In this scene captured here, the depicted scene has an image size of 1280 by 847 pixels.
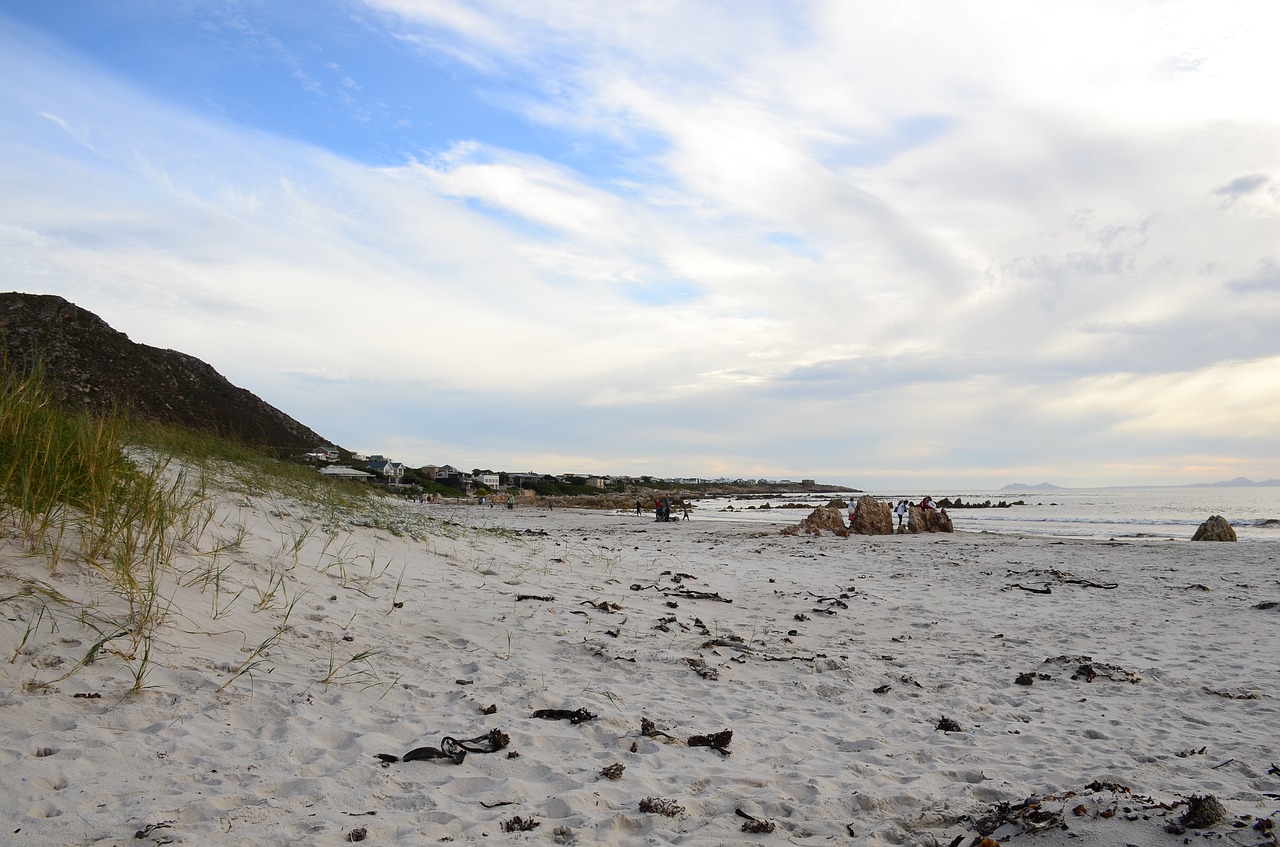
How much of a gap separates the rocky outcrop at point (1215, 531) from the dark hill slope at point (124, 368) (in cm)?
2359

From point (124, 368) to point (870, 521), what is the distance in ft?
73.8

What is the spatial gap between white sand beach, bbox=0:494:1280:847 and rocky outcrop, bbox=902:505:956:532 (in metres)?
13.1

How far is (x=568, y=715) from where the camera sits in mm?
4141

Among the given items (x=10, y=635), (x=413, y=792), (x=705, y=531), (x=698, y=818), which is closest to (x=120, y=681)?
(x=10, y=635)

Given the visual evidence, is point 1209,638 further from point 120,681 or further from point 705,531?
point 705,531

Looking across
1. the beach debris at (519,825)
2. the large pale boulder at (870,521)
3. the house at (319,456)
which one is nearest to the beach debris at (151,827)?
the beach debris at (519,825)

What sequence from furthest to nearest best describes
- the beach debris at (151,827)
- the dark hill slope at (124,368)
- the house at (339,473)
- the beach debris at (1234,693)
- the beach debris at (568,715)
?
the dark hill slope at (124,368) → the house at (339,473) → the beach debris at (1234,693) → the beach debris at (568,715) → the beach debris at (151,827)

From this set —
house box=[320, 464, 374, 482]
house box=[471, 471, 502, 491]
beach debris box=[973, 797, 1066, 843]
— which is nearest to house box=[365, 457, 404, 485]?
house box=[471, 471, 502, 491]

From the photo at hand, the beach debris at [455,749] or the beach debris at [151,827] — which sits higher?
the beach debris at [151,827]

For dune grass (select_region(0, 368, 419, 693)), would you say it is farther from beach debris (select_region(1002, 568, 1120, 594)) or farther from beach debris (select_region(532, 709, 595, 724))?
beach debris (select_region(1002, 568, 1120, 594))

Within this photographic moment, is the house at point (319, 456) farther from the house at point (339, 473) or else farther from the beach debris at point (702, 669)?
the beach debris at point (702, 669)

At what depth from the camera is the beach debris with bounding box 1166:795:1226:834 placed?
2695 mm

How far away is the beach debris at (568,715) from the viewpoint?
4094 millimetres

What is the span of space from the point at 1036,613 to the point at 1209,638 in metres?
1.74
